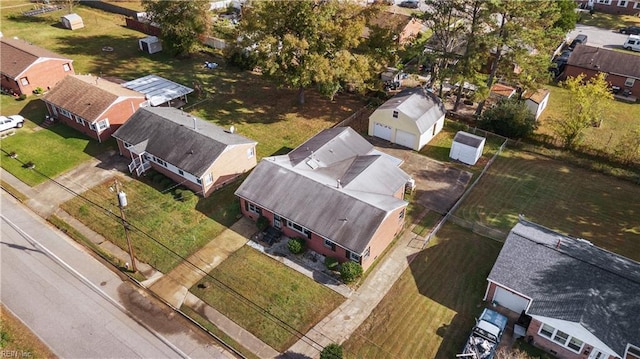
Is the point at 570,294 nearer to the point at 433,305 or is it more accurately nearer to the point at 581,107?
the point at 433,305

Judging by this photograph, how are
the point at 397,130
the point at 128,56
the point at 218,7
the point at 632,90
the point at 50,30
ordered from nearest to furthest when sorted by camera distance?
1. the point at 397,130
2. the point at 632,90
3. the point at 128,56
4. the point at 50,30
5. the point at 218,7

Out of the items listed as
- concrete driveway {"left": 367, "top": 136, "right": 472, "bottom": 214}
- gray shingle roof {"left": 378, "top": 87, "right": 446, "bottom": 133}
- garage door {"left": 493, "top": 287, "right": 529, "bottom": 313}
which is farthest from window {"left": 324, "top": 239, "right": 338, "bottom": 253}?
gray shingle roof {"left": 378, "top": 87, "right": 446, "bottom": 133}

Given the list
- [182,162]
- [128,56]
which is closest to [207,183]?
[182,162]

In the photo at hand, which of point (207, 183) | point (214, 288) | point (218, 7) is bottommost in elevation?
point (214, 288)

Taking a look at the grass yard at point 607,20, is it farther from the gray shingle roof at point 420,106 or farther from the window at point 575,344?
the window at point 575,344

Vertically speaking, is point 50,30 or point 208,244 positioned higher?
point 50,30

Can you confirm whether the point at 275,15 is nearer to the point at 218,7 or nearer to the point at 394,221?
the point at 394,221
